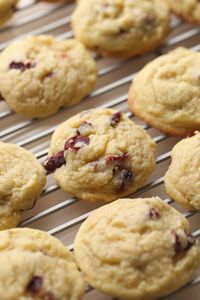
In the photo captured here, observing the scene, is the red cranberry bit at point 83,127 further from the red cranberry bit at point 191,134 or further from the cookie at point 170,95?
the red cranberry bit at point 191,134

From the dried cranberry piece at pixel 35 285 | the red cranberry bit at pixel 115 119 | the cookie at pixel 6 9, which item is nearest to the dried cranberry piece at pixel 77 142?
the red cranberry bit at pixel 115 119

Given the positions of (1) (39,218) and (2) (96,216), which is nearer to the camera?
(2) (96,216)

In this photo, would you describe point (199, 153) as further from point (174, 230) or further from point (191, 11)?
point (191, 11)

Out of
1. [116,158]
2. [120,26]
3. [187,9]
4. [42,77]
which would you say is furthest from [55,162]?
[187,9]

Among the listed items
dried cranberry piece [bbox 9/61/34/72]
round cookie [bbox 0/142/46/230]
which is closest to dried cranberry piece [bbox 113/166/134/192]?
round cookie [bbox 0/142/46/230]

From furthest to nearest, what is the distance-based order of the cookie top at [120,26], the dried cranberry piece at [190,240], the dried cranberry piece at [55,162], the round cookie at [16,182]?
1. the cookie top at [120,26]
2. the dried cranberry piece at [55,162]
3. the round cookie at [16,182]
4. the dried cranberry piece at [190,240]

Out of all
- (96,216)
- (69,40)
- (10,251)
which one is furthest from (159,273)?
(69,40)
